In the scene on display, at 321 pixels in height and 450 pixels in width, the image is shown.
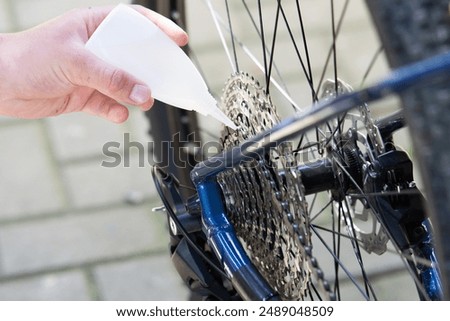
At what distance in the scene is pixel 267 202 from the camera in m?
1.13

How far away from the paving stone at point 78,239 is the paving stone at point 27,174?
0.15 ft

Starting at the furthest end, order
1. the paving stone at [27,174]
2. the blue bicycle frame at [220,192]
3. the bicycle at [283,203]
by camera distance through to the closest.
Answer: the paving stone at [27,174], the bicycle at [283,203], the blue bicycle frame at [220,192]

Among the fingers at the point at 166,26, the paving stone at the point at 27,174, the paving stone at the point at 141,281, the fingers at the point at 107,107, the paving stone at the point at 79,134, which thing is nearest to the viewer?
the fingers at the point at 166,26

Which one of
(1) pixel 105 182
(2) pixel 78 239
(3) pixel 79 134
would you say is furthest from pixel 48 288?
(3) pixel 79 134

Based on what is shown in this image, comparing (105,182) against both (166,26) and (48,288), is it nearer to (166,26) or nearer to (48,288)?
(48,288)

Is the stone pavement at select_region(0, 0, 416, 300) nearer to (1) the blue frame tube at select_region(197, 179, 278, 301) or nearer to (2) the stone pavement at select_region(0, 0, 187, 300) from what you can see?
(2) the stone pavement at select_region(0, 0, 187, 300)

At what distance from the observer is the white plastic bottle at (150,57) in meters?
1.11

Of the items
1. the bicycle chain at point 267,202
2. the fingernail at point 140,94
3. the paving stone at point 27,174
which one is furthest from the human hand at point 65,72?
the paving stone at point 27,174

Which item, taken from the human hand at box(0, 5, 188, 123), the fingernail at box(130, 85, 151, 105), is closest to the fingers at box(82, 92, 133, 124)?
the human hand at box(0, 5, 188, 123)

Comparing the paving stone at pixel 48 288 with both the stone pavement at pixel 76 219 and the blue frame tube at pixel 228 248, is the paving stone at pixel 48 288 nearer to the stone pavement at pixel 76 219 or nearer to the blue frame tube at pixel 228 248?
the stone pavement at pixel 76 219

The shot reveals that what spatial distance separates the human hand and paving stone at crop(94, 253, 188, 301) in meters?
Answer: 0.48

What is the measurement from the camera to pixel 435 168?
2.42 ft

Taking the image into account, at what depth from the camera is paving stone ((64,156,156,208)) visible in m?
1.94
